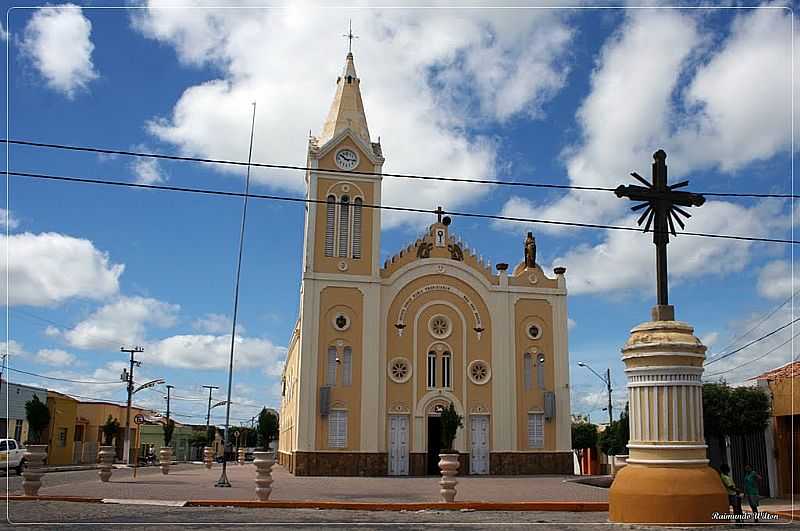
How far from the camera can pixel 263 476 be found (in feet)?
66.1

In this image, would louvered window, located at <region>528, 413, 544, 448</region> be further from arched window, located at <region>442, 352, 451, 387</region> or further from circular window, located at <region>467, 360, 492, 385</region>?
arched window, located at <region>442, 352, 451, 387</region>

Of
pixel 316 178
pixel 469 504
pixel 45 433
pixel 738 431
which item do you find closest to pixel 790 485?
pixel 738 431

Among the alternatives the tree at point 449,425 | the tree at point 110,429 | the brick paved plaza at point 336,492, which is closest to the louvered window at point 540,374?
the tree at point 449,425

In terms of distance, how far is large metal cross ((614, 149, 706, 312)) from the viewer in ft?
53.5

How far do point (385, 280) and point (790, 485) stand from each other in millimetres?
20331

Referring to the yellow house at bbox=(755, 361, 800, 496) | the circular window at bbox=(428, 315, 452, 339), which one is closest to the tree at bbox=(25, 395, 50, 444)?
the circular window at bbox=(428, 315, 452, 339)

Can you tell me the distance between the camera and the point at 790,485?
24.5 metres

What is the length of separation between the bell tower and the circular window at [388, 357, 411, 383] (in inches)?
170

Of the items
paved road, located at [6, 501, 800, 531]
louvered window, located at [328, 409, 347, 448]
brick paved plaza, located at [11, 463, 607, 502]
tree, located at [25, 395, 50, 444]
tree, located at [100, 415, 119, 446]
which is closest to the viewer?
paved road, located at [6, 501, 800, 531]

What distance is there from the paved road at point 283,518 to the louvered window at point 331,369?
741 inches

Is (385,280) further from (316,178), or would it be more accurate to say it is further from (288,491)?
(288,491)

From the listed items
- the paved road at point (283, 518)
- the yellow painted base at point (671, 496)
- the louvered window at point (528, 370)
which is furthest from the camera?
the louvered window at point (528, 370)

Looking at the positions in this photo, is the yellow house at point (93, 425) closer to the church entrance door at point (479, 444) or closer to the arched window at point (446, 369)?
the arched window at point (446, 369)

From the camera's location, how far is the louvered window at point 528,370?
131 ft
